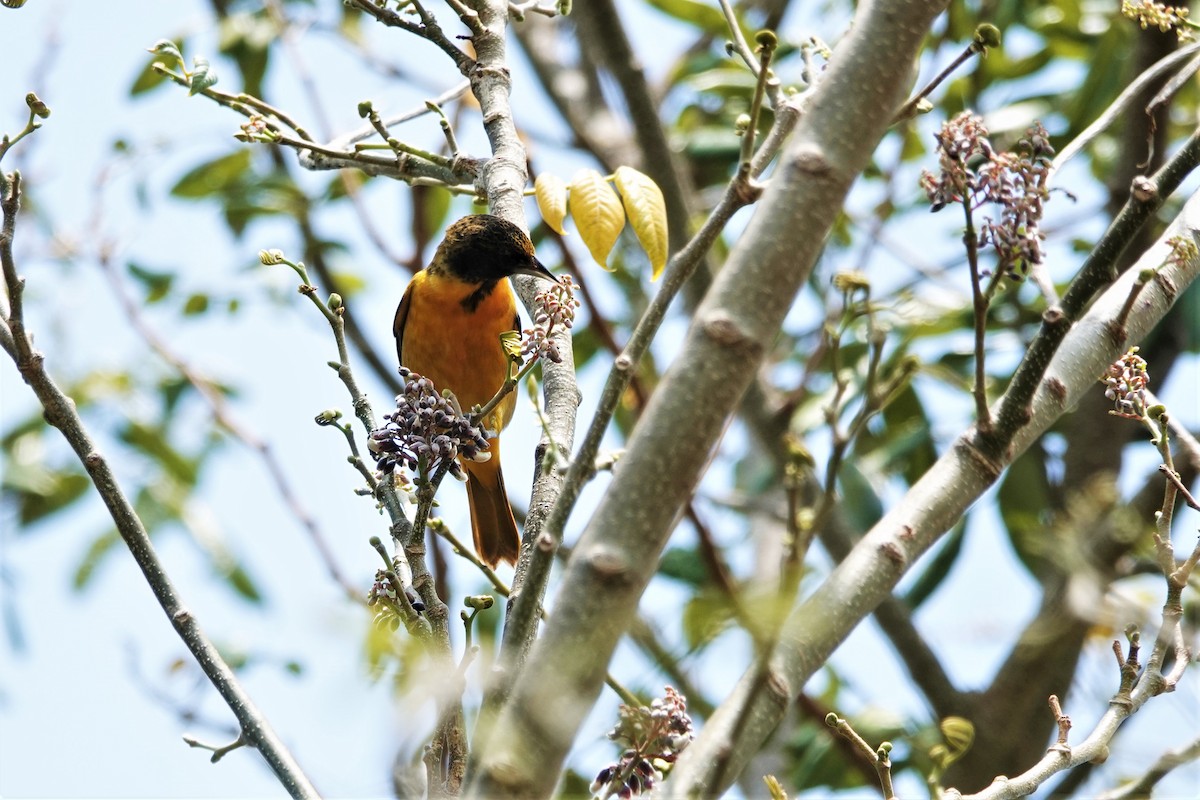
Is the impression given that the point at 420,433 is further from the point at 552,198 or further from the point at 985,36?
the point at 985,36

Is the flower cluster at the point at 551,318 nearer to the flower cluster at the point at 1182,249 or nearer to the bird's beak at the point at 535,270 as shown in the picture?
the flower cluster at the point at 1182,249

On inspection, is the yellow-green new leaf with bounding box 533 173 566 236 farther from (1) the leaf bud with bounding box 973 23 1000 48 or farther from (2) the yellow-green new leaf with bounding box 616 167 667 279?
(1) the leaf bud with bounding box 973 23 1000 48

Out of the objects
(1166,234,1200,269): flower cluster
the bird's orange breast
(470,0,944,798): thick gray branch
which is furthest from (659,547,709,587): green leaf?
(470,0,944,798): thick gray branch

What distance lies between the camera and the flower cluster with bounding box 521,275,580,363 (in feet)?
6.25

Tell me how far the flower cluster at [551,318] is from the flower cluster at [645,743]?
53 centimetres

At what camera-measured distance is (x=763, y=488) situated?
5.06 meters

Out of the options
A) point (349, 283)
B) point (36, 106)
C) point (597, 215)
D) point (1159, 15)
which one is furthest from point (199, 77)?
point (349, 283)

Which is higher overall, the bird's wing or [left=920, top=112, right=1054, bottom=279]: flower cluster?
the bird's wing

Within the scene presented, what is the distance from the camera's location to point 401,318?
475 cm

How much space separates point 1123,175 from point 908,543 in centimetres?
320

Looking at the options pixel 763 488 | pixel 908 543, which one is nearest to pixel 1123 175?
pixel 763 488

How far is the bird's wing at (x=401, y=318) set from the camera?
15.4 ft

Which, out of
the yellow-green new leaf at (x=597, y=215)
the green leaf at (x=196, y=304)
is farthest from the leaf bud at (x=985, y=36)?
the green leaf at (x=196, y=304)

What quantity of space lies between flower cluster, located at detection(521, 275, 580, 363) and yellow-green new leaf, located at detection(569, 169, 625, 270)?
0.36 m
